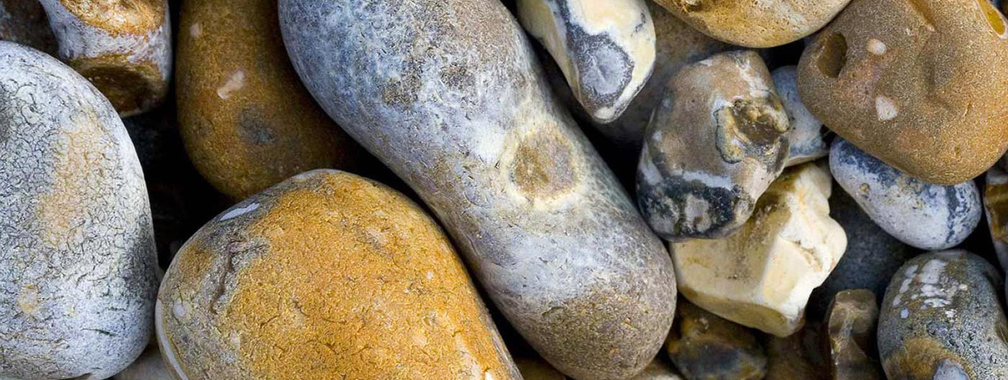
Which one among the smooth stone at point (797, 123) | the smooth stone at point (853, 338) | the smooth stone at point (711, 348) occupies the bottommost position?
the smooth stone at point (711, 348)

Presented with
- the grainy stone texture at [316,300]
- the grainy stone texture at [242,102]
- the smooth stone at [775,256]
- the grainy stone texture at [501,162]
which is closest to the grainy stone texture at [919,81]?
the smooth stone at [775,256]

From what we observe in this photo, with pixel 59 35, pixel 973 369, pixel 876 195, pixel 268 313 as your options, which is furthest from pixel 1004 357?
pixel 59 35

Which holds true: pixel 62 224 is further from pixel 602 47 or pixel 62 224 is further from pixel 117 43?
pixel 602 47

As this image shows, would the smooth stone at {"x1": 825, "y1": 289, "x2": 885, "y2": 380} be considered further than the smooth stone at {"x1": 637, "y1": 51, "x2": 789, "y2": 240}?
Yes

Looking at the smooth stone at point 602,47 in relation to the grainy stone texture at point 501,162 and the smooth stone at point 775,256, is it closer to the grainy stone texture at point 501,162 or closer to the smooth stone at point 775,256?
the grainy stone texture at point 501,162

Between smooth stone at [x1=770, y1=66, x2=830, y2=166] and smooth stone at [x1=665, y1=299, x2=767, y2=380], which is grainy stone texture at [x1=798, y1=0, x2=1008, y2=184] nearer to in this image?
smooth stone at [x1=770, y1=66, x2=830, y2=166]

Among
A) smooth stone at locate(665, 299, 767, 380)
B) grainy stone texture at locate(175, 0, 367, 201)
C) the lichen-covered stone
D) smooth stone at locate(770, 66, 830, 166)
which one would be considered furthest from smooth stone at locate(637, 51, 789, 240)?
the lichen-covered stone
